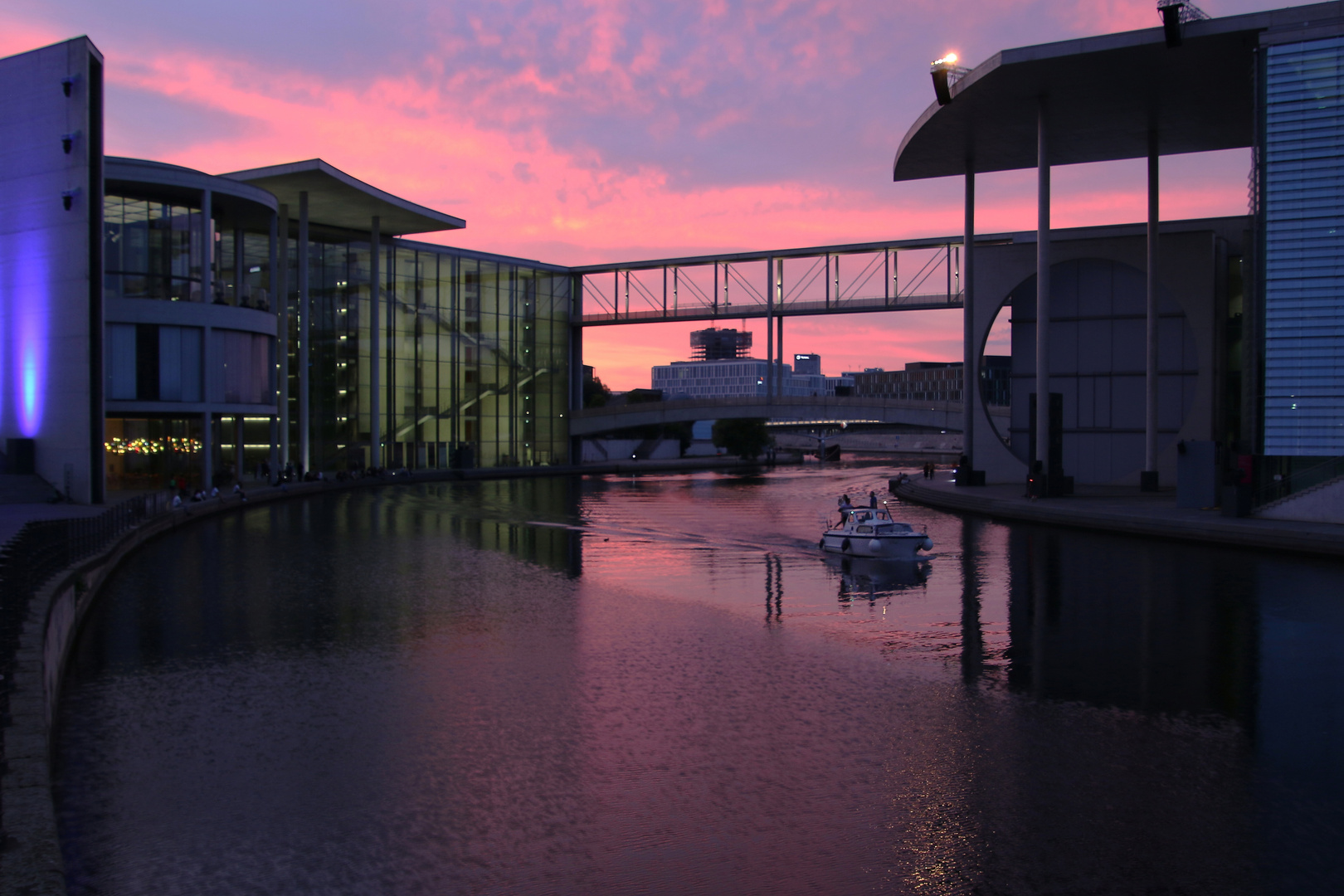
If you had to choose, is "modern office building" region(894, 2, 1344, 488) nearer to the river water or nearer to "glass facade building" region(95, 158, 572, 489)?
the river water

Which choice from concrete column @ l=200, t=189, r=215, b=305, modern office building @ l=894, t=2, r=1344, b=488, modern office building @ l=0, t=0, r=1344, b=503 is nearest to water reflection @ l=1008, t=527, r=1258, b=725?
modern office building @ l=894, t=2, r=1344, b=488

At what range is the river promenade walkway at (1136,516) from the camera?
28.1m

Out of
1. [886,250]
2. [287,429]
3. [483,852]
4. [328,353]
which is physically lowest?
[483,852]

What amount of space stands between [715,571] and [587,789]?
15194 mm

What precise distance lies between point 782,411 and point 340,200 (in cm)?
3294

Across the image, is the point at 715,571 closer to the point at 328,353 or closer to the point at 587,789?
the point at 587,789

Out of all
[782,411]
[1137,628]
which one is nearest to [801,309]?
[782,411]

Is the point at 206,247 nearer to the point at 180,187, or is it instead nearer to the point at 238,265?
the point at 180,187

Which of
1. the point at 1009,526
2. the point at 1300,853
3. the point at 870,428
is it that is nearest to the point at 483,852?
the point at 1300,853

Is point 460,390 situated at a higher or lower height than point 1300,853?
higher

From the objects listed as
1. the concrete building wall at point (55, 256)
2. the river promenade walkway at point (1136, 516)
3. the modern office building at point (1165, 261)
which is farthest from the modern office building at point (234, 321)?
the river promenade walkway at point (1136, 516)

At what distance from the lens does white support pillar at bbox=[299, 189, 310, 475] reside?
56.1 meters

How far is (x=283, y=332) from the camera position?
5578 cm

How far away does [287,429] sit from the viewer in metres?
57.6
